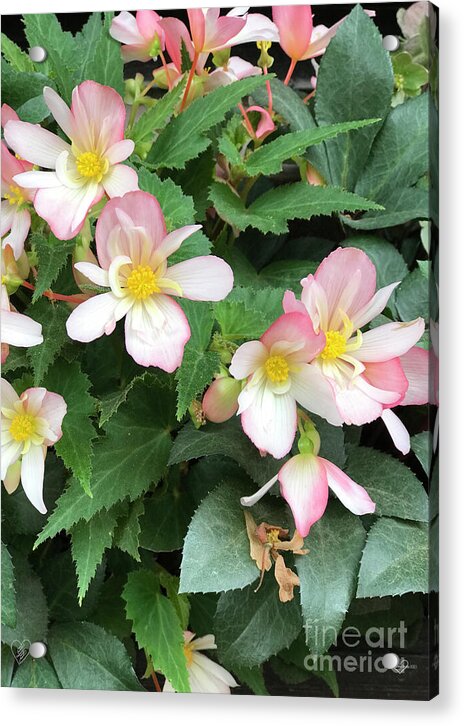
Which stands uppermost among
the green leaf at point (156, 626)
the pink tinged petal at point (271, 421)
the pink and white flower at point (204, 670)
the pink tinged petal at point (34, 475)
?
the pink tinged petal at point (271, 421)

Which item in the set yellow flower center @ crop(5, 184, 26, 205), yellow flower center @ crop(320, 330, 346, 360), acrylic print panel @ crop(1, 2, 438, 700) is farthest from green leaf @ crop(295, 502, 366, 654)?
yellow flower center @ crop(5, 184, 26, 205)

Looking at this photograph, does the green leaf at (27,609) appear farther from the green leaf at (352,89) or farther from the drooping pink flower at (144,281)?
the green leaf at (352,89)

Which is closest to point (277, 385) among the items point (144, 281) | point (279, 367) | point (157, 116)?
point (279, 367)

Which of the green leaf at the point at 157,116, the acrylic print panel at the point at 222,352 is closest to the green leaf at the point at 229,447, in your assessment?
the acrylic print panel at the point at 222,352

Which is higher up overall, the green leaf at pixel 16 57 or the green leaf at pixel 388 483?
the green leaf at pixel 16 57

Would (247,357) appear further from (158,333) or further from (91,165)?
(91,165)

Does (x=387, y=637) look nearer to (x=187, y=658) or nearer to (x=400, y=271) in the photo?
(x=187, y=658)
